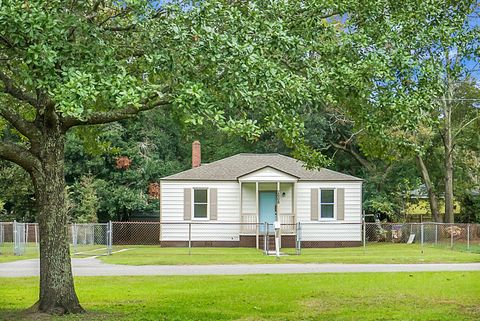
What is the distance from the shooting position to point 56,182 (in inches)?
405

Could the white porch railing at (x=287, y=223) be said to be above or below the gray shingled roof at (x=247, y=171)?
below

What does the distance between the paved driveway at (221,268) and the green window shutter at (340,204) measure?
9.39 m

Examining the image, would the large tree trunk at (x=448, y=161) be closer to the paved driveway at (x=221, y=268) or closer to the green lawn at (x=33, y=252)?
the paved driveway at (x=221, y=268)

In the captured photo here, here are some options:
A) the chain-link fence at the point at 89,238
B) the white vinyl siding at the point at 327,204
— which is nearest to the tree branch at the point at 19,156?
the chain-link fence at the point at 89,238

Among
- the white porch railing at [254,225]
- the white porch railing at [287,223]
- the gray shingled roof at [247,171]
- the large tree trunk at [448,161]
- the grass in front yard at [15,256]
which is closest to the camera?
the grass in front yard at [15,256]

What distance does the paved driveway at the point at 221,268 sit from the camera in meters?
18.0

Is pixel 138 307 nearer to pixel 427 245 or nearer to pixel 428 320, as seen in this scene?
pixel 428 320

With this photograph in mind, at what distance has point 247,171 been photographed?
30.5 metres

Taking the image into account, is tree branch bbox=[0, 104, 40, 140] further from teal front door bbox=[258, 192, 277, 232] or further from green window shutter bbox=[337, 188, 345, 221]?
green window shutter bbox=[337, 188, 345, 221]

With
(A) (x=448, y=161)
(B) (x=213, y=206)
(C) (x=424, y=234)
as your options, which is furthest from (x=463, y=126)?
(B) (x=213, y=206)

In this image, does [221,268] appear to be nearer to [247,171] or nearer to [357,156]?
[247,171]

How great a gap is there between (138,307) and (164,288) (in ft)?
9.37

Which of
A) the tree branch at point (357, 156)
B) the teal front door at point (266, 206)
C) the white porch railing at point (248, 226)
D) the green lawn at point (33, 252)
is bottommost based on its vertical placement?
the green lawn at point (33, 252)

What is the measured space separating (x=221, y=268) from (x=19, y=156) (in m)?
10.1
